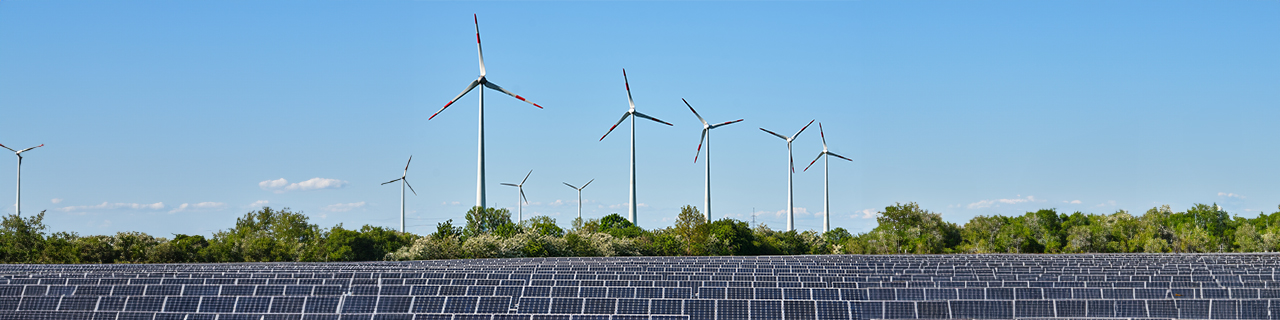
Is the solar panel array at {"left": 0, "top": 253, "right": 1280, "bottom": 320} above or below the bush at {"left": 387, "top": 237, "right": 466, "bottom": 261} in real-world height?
below

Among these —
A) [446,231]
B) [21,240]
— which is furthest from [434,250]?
[21,240]

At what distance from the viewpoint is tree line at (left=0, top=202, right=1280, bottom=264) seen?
73625mm

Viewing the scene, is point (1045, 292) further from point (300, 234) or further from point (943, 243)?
point (300, 234)

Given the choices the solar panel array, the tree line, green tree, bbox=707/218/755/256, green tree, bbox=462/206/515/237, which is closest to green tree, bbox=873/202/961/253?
the tree line

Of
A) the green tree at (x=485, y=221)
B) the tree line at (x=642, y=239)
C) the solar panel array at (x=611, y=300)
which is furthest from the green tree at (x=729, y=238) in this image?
the solar panel array at (x=611, y=300)

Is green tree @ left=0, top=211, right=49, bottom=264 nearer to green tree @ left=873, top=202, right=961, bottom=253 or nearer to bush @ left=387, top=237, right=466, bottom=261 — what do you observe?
bush @ left=387, top=237, right=466, bottom=261

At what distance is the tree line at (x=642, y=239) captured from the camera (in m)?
73.6

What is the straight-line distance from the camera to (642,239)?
7975 centimetres

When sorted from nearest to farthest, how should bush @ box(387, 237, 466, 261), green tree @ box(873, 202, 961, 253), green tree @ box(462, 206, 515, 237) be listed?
1. bush @ box(387, 237, 466, 261)
2. green tree @ box(462, 206, 515, 237)
3. green tree @ box(873, 202, 961, 253)

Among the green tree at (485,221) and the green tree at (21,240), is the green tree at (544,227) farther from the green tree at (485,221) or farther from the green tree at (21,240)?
the green tree at (21,240)

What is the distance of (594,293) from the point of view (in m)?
28.9

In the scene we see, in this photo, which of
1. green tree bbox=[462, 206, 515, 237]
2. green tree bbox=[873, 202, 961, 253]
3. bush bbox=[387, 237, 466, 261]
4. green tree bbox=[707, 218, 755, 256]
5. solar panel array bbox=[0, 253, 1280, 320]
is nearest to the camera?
solar panel array bbox=[0, 253, 1280, 320]

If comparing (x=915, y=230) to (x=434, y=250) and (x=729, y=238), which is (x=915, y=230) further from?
(x=434, y=250)

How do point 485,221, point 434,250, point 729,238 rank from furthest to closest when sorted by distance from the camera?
point 729,238 → point 485,221 → point 434,250
